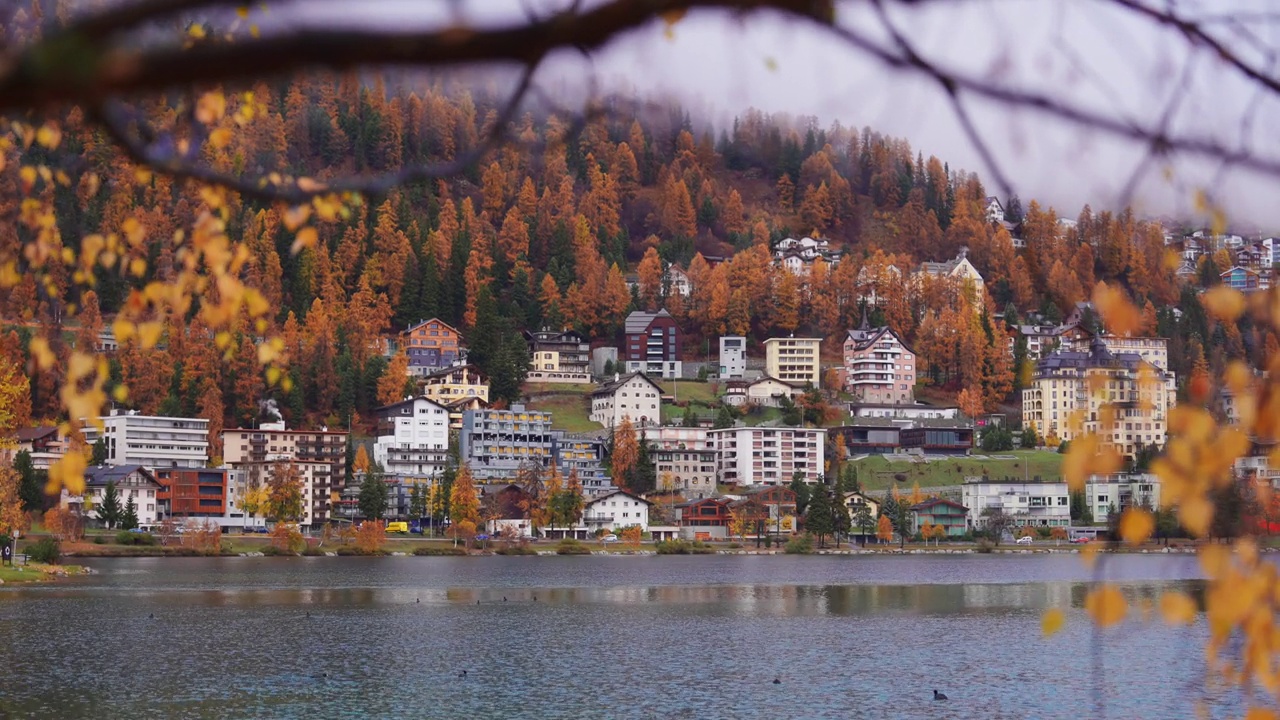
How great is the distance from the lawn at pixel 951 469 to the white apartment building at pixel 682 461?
1112 cm

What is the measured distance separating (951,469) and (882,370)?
20.2 meters

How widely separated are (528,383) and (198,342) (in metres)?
27.0

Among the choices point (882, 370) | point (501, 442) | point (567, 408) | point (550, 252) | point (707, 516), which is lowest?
point (707, 516)

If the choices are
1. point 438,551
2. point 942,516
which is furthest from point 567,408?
point 942,516

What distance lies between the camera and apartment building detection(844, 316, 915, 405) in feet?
372

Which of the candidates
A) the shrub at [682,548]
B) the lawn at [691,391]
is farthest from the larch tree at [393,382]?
the shrub at [682,548]

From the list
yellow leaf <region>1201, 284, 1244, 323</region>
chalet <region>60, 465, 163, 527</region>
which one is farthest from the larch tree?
yellow leaf <region>1201, 284, 1244, 323</region>

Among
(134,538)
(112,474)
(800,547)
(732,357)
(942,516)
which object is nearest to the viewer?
(134,538)

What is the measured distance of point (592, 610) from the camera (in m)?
39.9

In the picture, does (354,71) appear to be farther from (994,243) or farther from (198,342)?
(994,243)

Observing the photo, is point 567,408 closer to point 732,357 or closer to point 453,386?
point 453,386

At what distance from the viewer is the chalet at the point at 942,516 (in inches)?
3452

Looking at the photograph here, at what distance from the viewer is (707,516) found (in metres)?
87.6

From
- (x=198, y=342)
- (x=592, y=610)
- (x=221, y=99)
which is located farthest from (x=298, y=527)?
(x=221, y=99)
